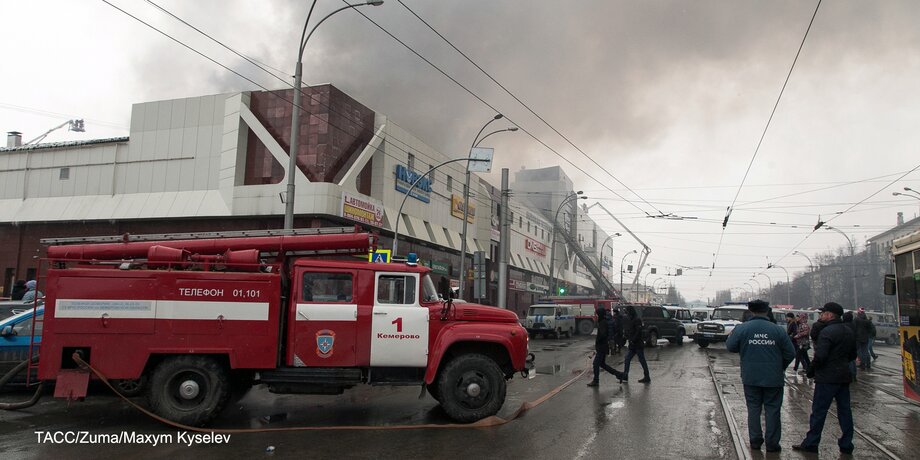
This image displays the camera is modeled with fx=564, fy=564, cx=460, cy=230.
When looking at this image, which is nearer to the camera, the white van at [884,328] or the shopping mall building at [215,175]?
the shopping mall building at [215,175]

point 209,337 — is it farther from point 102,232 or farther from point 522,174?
point 522,174

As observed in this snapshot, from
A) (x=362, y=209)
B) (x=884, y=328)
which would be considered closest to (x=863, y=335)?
(x=362, y=209)

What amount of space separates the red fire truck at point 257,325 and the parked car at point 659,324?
1890cm

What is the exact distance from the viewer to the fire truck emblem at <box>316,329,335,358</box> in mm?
8094

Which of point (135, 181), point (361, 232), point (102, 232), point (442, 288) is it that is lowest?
point (442, 288)

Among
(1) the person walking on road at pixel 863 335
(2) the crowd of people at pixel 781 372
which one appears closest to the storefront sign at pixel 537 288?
(1) the person walking on road at pixel 863 335

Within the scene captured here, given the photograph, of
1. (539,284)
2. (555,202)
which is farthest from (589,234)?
(539,284)

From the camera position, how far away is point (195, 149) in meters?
27.4

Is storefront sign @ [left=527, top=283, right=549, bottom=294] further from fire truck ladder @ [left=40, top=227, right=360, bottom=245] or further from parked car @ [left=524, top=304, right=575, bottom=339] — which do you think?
fire truck ladder @ [left=40, top=227, right=360, bottom=245]

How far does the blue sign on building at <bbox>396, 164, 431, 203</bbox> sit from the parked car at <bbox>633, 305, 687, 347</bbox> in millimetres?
13553

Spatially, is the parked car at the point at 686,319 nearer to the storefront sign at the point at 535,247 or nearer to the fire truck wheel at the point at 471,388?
the fire truck wheel at the point at 471,388

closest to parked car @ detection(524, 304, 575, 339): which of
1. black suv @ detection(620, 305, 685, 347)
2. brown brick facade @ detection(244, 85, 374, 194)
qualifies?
black suv @ detection(620, 305, 685, 347)

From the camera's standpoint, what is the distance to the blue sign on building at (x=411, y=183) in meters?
31.4

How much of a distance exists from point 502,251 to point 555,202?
4716 centimetres
